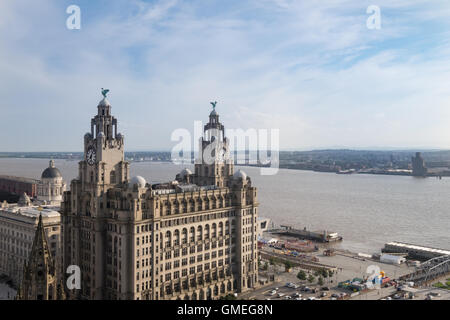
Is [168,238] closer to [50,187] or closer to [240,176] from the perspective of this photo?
[240,176]

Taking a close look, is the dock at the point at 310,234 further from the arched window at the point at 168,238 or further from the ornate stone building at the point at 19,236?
the ornate stone building at the point at 19,236

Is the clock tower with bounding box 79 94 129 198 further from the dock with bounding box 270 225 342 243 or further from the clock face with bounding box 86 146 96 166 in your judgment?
the dock with bounding box 270 225 342 243

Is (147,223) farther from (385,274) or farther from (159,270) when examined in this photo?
(385,274)

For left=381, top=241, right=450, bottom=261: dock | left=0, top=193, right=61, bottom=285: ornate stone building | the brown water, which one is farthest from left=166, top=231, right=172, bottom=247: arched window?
left=381, top=241, right=450, bottom=261: dock

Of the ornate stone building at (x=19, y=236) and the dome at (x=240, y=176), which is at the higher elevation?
the dome at (x=240, y=176)

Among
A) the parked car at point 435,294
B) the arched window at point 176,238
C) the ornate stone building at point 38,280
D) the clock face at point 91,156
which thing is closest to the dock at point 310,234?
the parked car at point 435,294
